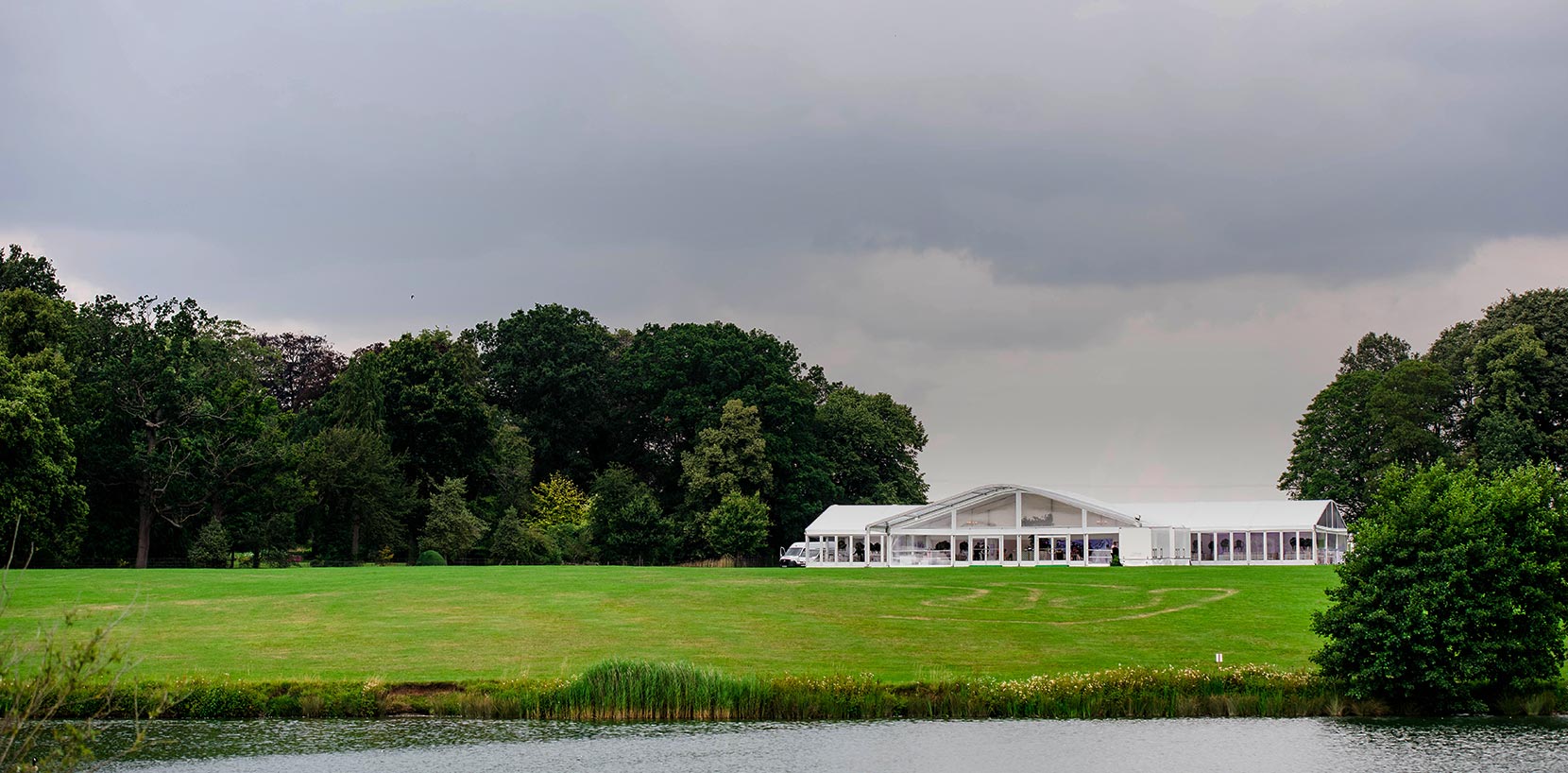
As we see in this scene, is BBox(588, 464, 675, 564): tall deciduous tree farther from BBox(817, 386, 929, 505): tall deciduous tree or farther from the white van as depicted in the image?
BBox(817, 386, 929, 505): tall deciduous tree

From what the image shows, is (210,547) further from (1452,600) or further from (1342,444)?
(1342,444)

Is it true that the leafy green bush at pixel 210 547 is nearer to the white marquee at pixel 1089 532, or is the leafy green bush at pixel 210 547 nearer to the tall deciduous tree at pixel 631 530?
the tall deciduous tree at pixel 631 530

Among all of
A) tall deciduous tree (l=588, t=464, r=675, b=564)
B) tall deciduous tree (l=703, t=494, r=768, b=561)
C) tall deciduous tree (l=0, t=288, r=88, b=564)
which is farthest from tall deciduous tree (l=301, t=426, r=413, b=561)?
tall deciduous tree (l=703, t=494, r=768, b=561)

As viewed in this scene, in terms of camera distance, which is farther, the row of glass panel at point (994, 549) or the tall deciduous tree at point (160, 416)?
the row of glass panel at point (994, 549)

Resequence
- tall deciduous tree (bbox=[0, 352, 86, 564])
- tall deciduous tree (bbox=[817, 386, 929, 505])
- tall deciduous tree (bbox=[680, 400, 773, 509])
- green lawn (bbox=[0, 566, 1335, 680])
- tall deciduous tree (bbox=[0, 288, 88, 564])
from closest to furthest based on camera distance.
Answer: green lawn (bbox=[0, 566, 1335, 680]) → tall deciduous tree (bbox=[0, 352, 86, 564]) → tall deciduous tree (bbox=[0, 288, 88, 564]) → tall deciduous tree (bbox=[680, 400, 773, 509]) → tall deciduous tree (bbox=[817, 386, 929, 505])

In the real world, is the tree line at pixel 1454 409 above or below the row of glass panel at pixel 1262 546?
above

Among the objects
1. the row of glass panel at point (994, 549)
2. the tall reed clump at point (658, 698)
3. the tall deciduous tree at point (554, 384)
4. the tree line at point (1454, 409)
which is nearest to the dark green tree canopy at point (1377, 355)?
the tree line at point (1454, 409)

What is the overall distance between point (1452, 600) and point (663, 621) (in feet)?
70.9

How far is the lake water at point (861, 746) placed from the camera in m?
24.9

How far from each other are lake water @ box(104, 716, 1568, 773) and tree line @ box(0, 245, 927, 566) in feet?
75.1

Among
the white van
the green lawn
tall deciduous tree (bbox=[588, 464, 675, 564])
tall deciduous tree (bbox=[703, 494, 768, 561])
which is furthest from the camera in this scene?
the white van

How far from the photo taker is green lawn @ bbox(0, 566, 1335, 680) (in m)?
35.0

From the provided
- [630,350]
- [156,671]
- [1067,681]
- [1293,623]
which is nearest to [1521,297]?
[1293,623]

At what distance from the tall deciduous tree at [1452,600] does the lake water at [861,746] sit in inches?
47.7
